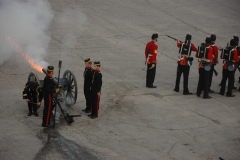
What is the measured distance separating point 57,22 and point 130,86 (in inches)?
249

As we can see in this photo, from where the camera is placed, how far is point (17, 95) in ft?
49.4

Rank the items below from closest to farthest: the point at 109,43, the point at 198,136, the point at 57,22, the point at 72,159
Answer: the point at 72,159 → the point at 198,136 → the point at 109,43 → the point at 57,22

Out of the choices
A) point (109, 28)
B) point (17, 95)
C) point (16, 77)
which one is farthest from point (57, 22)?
point (17, 95)

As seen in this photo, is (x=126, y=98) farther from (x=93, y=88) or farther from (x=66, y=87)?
(x=66, y=87)

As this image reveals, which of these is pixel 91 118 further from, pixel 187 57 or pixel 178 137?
pixel 187 57

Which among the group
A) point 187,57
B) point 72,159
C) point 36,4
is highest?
point 36,4

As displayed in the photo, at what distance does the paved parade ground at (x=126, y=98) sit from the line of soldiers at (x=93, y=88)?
0.89ft

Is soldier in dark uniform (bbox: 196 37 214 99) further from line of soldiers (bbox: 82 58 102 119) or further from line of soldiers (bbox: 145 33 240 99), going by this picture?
line of soldiers (bbox: 82 58 102 119)

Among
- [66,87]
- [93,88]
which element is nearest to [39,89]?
[66,87]

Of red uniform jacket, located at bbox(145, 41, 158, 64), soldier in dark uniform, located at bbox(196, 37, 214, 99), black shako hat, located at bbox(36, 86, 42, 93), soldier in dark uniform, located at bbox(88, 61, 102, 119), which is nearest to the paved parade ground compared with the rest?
soldier in dark uniform, located at bbox(88, 61, 102, 119)

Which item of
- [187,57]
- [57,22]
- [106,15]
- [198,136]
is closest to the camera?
[198,136]

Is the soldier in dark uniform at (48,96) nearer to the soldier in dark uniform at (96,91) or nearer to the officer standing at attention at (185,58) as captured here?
the soldier in dark uniform at (96,91)

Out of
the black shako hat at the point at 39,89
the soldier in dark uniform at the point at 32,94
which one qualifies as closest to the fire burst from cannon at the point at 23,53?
the soldier in dark uniform at the point at 32,94

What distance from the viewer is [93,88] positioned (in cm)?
1393
